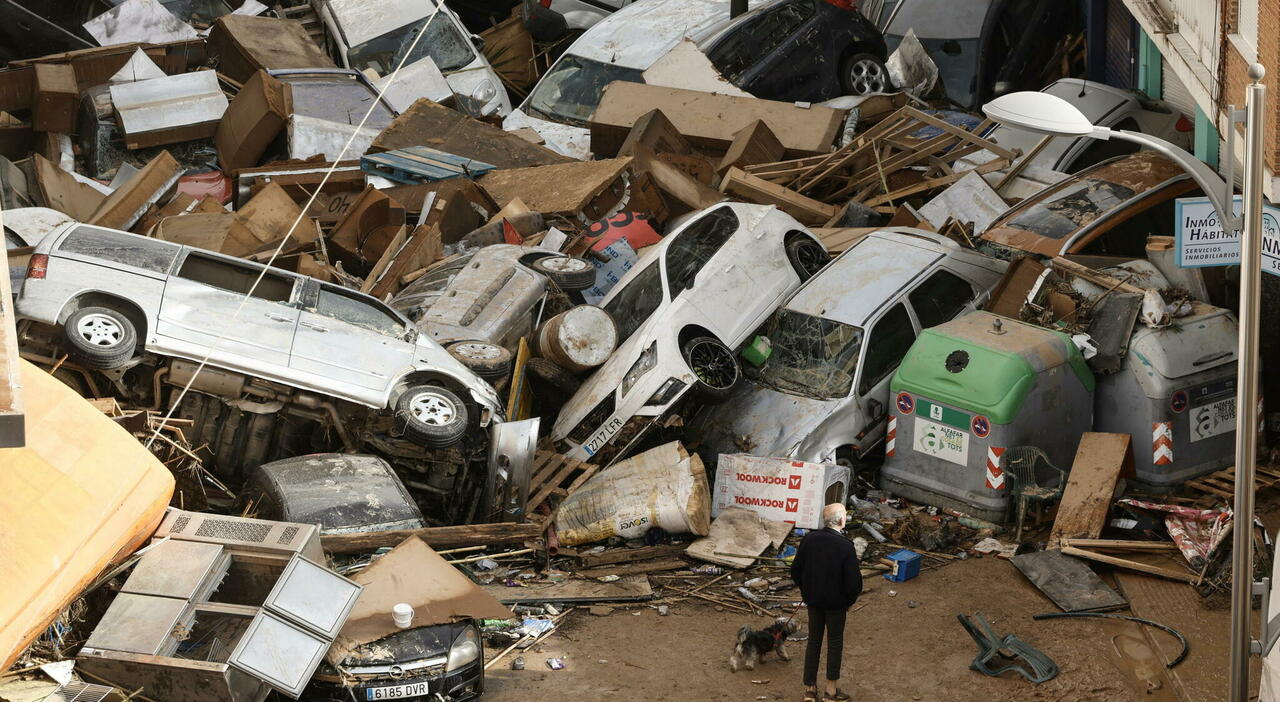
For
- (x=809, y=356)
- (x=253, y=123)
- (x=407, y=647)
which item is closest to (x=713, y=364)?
(x=809, y=356)

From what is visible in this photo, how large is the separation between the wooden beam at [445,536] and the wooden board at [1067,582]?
3523 millimetres

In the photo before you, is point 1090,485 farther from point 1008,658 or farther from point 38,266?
point 38,266

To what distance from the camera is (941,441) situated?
11211mm

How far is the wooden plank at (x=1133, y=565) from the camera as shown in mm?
9703

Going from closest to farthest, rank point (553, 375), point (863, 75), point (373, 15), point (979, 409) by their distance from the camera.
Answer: point (979, 409) < point (553, 375) < point (863, 75) < point (373, 15)

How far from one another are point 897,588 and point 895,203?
6869 millimetres

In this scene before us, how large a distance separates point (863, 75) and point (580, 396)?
8.76 meters

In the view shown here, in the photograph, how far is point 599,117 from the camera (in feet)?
58.1

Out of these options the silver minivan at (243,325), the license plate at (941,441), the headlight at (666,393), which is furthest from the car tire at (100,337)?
the license plate at (941,441)

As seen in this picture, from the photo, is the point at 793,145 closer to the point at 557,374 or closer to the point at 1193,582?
the point at 557,374

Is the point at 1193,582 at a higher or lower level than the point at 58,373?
lower

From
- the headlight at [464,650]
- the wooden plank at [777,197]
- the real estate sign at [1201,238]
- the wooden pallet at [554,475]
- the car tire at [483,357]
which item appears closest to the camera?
the headlight at [464,650]

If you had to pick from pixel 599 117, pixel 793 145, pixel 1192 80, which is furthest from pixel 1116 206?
pixel 599 117

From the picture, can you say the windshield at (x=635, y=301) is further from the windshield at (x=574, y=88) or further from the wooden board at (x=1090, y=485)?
the windshield at (x=574, y=88)
